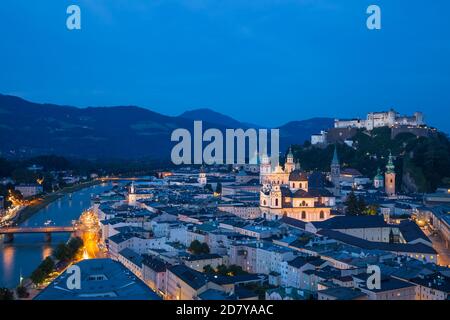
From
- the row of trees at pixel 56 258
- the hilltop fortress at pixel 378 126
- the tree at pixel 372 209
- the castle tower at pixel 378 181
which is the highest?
the hilltop fortress at pixel 378 126

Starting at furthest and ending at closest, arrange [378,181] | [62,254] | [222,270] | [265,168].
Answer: [378,181] → [265,168] → [62,254] → [222,270]

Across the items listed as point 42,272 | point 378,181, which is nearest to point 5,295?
point 42,272

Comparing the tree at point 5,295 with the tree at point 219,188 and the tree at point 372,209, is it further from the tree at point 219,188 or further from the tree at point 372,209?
the tree at point 219,188

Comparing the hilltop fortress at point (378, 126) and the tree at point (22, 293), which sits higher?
the hilltop fortress at point (378, 126)

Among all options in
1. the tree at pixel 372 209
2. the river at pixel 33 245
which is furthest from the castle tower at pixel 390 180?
the river at pixel 33 245

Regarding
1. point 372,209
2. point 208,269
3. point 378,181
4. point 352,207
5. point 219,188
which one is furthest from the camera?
point 219,188

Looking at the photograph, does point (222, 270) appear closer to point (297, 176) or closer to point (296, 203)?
point (296, 203)
